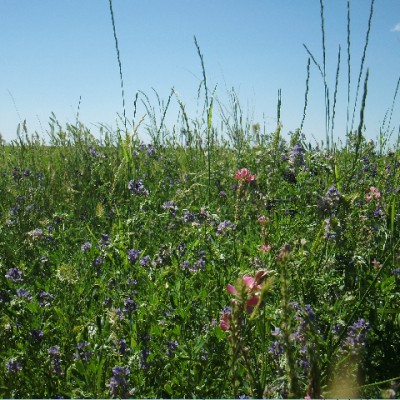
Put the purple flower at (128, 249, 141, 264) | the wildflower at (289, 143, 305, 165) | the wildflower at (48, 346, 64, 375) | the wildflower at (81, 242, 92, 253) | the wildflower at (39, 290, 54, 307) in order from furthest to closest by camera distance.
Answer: the wildflower at (289, 143, 305, 165) < the wildflower at (81, 242, 92, 253) < the purple flower at (128, 249, 141, 264) < the wildflower at (39, 290, 54, 307) < the wildflower at (48, 346, 64, 375)

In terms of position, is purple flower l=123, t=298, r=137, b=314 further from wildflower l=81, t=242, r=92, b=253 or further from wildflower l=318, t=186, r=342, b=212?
wildflower l=318, t=186, r=342, b=212

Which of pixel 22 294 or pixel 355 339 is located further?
pixel 22 294

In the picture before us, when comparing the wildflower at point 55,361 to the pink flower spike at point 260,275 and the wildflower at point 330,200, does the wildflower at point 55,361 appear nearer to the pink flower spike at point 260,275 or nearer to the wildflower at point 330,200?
the pink flower spike at point 260,275

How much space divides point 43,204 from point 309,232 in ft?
7.82

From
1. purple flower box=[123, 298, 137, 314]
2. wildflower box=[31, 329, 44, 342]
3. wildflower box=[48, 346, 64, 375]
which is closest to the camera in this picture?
wildflower box=[48, 346, 64, 375]

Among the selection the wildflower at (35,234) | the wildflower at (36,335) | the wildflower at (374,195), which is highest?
the wildflower at (374,195)

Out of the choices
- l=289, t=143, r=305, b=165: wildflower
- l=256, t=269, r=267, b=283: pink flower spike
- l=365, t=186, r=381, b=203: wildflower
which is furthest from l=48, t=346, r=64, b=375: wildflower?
l=289, t=143, r=305, b=165: wildflower

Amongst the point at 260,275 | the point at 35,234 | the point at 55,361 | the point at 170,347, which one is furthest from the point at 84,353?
the point at 35,234

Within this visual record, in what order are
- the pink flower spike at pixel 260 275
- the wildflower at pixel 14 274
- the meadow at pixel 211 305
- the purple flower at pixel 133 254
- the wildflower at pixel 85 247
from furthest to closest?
the wildflower at pixel 85 247, the purple flower at pixel 133 254, the wildflower at pixel 14 274, the meadow at pixel 211 305, the pink flower spike at pixel 260 275

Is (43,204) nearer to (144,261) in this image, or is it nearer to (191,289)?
(144,261)

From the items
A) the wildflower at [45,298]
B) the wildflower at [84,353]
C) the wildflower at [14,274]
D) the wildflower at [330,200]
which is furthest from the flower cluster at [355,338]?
the wildflower at [14,274]

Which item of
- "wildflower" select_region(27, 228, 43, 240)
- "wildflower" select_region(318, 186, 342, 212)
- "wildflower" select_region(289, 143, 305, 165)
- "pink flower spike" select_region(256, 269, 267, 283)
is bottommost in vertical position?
"pink flower spike" select_region(256, 269, 267, 283)

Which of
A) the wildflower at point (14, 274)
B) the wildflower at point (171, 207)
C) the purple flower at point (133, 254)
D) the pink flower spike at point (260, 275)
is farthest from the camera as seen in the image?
the wildflower at point (171, 207)

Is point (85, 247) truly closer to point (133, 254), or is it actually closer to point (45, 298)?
point (133, 254)
